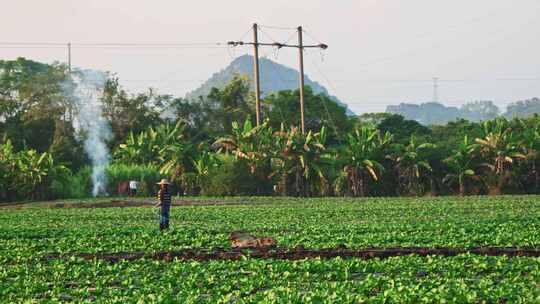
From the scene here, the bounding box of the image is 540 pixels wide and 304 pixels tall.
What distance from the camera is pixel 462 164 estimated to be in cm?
5053

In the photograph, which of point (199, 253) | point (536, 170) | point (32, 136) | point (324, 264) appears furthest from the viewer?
point (32, 136)

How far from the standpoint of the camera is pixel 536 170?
165ft

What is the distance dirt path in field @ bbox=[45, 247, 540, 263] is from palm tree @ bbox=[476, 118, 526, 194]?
98.6 ft

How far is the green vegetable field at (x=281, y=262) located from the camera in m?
14.4

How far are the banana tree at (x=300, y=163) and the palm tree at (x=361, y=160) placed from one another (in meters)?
1.25

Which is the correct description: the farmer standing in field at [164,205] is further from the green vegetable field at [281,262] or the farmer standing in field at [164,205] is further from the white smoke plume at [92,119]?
the white smoke plume at [92,119]

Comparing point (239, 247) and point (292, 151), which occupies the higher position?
point (292, 151)

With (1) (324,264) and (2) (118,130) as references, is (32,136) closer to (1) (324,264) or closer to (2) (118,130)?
(2) (118,130)

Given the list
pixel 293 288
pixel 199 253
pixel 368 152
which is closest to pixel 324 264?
pixel 293 288

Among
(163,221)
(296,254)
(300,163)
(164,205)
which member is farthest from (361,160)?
(296,254)

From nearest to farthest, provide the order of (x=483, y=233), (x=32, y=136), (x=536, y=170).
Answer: (x=483, y=233) < (x=536, y=170) < (x=32, y=136)

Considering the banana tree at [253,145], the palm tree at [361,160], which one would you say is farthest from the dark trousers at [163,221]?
the banana tree at [253,145]

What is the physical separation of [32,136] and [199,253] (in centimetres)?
4669

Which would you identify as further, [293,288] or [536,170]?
[536,170]
